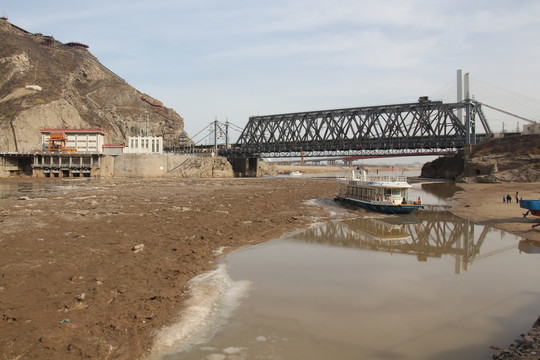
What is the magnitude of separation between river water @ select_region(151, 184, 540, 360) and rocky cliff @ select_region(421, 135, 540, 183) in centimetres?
4714

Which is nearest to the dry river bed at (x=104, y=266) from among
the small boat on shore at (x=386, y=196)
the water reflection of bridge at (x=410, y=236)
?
the water reflection of bridge at (x=410, y=236)

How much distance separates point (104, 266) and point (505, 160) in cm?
6912

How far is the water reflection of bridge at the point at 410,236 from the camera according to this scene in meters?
17.9

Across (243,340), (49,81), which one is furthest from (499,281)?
(49,81)

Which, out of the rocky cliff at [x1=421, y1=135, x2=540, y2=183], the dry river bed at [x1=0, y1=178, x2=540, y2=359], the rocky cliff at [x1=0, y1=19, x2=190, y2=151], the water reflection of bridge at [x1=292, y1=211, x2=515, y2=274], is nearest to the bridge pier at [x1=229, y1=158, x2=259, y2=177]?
the rocky cliff at [x1=0, y1=19, x2=190, y2=151]

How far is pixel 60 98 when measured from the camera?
108 m

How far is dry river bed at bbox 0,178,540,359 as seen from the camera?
7.56 m

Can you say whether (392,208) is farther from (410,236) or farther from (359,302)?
(359,302)

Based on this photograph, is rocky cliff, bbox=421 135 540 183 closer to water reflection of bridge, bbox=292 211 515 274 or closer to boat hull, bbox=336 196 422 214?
water reflection of bridge, bbox=292 211 515 274

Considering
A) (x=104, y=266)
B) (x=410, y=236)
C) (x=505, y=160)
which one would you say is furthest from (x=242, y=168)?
(x=104, y=266)

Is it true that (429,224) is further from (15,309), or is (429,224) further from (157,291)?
(15,309)

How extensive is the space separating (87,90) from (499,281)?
15922 centimetres

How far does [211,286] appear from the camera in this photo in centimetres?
1157

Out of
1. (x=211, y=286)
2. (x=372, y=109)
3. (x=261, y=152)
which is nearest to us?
(x=211, y=286)
